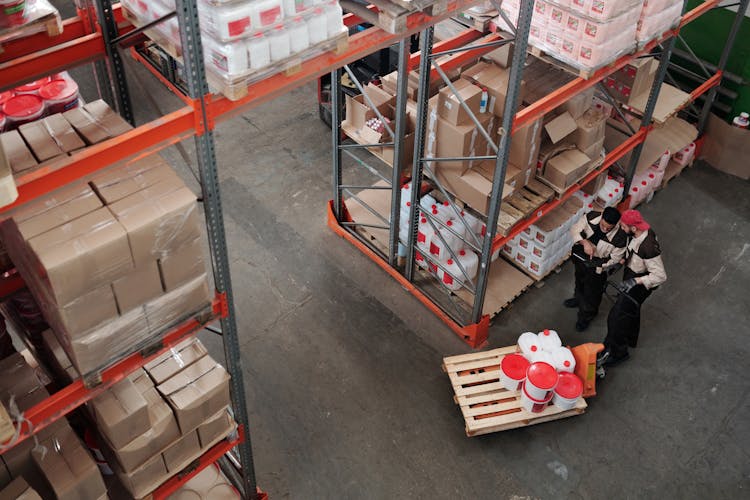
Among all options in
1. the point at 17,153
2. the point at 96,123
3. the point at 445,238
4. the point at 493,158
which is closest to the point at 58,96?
the point at 96,123

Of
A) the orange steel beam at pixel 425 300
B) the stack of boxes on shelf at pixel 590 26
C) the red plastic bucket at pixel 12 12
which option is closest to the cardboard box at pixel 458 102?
the stack of boxes on shelf at pixel 590 26

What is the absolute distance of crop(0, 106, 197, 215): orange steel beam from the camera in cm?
358

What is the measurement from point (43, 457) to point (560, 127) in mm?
5628

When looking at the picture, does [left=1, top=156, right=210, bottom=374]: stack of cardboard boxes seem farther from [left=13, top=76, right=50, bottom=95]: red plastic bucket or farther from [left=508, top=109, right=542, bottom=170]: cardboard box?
[left=508, top=109, right=542, bottom=170]: cardboard box

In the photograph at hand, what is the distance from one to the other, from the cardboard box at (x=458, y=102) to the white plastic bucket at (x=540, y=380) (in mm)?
2501

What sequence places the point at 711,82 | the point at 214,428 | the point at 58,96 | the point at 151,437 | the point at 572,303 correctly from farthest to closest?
the point at 711,82 < the point at 572,303 < the point at 58,96 < the point at 214,428 < the point at 151,437

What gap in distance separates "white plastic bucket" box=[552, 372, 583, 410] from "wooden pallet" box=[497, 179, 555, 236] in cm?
160

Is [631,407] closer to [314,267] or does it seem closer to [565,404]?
[565,404]

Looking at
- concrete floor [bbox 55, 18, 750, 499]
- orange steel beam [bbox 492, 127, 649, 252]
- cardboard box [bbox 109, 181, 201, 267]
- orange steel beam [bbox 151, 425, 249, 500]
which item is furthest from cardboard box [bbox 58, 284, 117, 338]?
orange steel beam [bbox 492, 127, 649, 252]

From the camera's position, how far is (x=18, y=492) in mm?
4418

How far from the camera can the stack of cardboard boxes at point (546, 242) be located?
27.5ft

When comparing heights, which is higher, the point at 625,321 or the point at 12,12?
the point at 12,12

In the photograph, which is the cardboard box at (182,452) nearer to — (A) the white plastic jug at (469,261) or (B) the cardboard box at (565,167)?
(A) the white plastic jug at (469,261)

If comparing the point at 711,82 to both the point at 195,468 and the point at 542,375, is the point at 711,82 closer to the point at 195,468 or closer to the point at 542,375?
the point at 542,375
